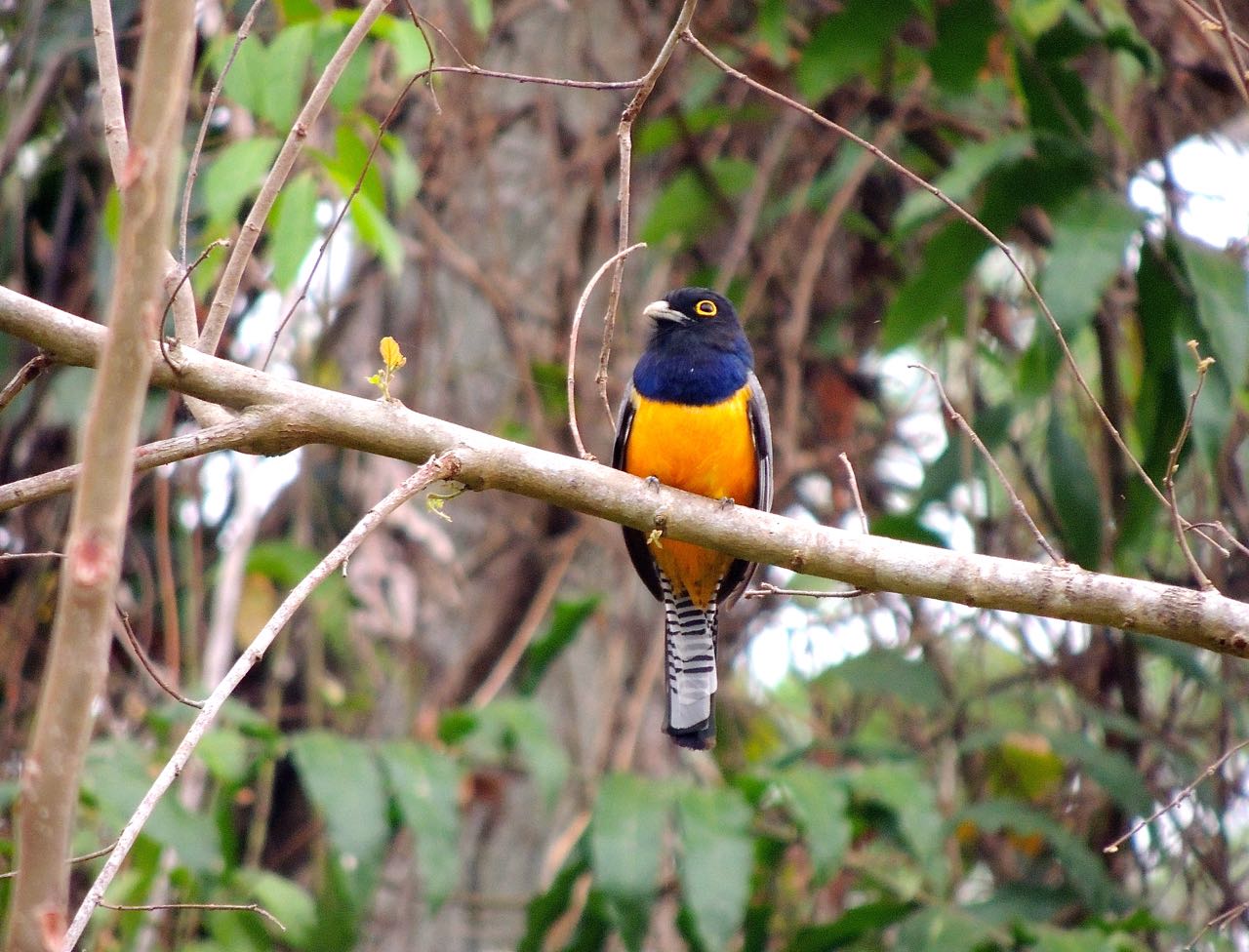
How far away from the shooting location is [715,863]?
4.40m

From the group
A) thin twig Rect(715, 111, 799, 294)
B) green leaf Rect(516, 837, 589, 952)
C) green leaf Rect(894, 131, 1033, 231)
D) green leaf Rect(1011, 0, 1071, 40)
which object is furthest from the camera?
thin twig Rect(715, 111, 799, 294)

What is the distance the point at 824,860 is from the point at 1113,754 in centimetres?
187

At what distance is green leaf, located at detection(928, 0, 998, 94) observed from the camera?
560cm

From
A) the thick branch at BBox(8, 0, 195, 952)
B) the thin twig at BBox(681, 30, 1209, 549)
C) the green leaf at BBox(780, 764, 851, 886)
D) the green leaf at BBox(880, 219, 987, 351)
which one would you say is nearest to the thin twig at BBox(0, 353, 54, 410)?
the thick branch at BBox(8, 0, 195, 952)

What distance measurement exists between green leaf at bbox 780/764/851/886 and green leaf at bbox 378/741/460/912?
109 centimetres

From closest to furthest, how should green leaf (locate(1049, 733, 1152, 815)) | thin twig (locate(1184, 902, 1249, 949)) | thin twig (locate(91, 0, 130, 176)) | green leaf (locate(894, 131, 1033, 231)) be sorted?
thin twig (locate(1184, 902, 1249, 949))
thin twig (locate(91, 0, 130, 176))
green leaf (locate(894, 131, 1033, 231))
green leaf (locate(1049, 733, 1152, 815))

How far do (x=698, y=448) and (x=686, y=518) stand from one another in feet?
4.98

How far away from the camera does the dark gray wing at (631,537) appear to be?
485cm

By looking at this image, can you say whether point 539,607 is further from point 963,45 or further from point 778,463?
point 963,45

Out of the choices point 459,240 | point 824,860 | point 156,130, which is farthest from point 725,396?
point 156,130

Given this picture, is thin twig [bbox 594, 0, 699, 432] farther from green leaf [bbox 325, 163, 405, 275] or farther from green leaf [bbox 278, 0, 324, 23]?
green leaf [bbox 278, 0, 324, 23]

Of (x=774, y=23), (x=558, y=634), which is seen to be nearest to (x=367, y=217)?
(x=558, y=634)

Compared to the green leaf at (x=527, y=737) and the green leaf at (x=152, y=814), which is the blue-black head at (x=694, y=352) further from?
the green leaf at (x=152, y=814)

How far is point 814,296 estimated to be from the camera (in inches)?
286
